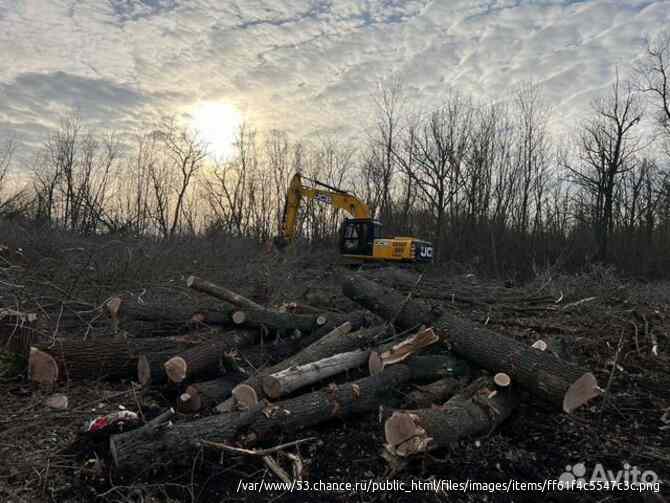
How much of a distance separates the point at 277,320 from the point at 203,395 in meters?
1.75

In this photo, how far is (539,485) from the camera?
11.0 feet

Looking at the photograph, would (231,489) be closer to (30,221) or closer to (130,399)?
(130,399)

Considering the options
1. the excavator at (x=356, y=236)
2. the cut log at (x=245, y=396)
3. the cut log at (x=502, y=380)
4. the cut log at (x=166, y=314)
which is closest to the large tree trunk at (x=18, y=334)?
the cut log at (x=166, y=314)

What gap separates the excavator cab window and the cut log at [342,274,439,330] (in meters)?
11.5

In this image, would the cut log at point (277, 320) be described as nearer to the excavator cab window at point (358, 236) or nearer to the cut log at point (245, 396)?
the cut log at point (245, 396)

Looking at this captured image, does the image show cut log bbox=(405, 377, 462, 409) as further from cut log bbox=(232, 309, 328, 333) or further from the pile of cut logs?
cut log bbox=(232, 309, 328, 333)

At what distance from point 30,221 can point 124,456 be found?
1467 cm

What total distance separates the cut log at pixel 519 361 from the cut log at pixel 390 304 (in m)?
0.01

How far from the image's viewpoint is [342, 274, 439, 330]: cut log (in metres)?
5.66

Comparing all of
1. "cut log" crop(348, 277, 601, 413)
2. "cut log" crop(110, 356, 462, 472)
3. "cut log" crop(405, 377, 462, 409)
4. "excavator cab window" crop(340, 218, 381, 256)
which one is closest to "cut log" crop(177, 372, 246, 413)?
"cut log" crop(110, 356, 462, 472)

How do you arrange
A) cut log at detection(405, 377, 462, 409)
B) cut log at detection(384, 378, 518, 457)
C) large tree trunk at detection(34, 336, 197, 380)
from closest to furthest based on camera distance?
cut log at detection(384, 378, 518, 457) → cut log at detection(405, 377, 462, 409) → large tree trunk at detection(34, 336, 197, 380)

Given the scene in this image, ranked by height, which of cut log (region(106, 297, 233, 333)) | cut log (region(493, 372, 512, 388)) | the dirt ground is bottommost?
the dirt ground

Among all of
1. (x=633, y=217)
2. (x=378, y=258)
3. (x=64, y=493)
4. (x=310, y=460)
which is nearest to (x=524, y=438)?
(x=310, y=460)

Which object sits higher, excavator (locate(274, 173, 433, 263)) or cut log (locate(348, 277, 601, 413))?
excavator (locate(274, 173, 433, 263))
